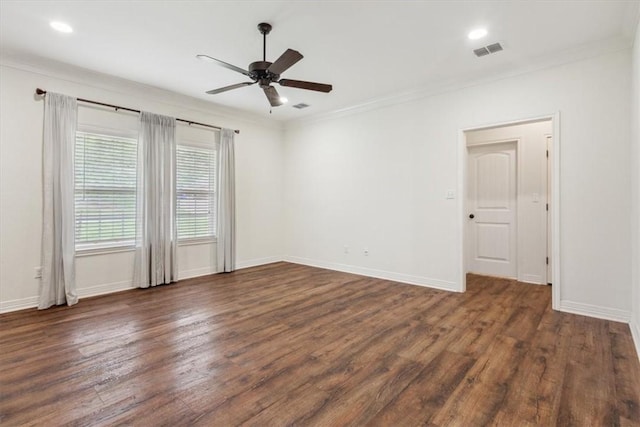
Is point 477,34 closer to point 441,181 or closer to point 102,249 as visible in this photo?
point 441,181

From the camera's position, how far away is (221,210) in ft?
17.6

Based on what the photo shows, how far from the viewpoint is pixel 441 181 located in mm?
4371

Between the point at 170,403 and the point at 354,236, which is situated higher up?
the point at 354,236

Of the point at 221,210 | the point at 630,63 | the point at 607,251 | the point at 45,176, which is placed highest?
the point at 630,63

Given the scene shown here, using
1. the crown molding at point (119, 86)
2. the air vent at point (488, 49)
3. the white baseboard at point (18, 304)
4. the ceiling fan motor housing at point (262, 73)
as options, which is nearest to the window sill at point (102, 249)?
the white baseboard at point (18, 304)

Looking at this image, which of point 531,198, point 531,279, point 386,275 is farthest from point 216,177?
point 531,279

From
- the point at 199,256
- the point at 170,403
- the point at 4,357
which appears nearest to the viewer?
the point at 170,403

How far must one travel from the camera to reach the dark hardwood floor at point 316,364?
5.90 feet

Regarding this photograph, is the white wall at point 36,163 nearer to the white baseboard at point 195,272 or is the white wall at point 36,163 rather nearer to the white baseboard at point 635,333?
the white baseboard at point 195,272

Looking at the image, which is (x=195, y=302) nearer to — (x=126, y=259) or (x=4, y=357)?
(x=126, y=259)

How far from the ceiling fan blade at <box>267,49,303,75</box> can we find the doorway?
2707 millimetres

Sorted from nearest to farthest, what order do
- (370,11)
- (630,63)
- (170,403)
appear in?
(170,403), (370,11), (630,63)

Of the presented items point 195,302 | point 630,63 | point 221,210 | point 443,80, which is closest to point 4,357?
point 195,302

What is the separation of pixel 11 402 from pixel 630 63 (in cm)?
563
